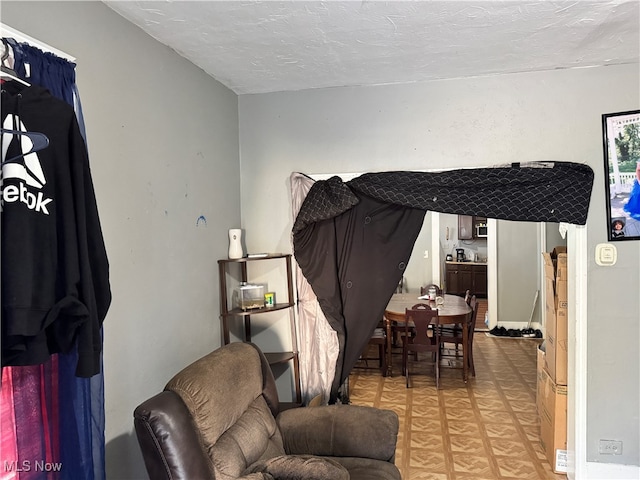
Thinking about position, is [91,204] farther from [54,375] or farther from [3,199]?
[54,375]

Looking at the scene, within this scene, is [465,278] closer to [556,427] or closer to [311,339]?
[556,427]

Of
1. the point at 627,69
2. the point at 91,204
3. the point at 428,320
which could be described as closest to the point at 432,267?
the point at 428,320

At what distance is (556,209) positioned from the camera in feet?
8.57

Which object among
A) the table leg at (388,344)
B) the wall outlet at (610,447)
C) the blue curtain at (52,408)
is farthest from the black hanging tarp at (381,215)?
the table leg at (388,344)

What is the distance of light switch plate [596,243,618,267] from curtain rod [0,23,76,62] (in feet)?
9.39

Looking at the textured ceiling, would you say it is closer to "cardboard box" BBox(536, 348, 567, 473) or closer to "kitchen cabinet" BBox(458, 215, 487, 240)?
"cardboard box" BBox(536, 348, 567, 473)

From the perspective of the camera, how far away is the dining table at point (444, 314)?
4.43 m

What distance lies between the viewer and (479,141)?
2.81 m

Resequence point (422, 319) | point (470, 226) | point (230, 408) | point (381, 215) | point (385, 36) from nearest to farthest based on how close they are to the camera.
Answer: point (230, 408), point (385, 36), point (381, 215), point (422, 319), point (470, 226)

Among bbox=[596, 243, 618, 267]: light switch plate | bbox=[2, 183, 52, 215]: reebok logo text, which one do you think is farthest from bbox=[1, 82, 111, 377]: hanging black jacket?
bbox=[596, 243, 618, 267]: light switch plate

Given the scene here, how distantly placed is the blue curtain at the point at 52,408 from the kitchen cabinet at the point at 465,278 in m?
7.73

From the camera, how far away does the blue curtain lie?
1.33 meters

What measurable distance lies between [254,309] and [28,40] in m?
1.87

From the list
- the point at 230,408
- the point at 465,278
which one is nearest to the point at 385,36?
the point at 230,408
